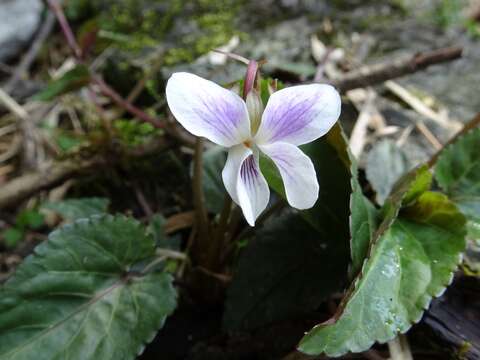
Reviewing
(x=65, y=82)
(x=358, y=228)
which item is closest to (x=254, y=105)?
Result: (x=358, y=228)

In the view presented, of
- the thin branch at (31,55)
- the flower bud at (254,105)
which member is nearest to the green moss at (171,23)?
the thin branch at (31,55)

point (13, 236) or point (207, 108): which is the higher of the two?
point (207, 108)

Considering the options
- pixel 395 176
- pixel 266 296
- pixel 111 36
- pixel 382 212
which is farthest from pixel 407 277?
pixel 111 36

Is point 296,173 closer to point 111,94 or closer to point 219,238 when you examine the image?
point 219,238

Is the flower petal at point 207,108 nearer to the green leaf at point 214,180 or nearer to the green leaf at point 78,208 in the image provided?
the green leaf at point 214,180

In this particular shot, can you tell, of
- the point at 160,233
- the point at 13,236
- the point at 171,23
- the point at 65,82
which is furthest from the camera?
the point at 171,23

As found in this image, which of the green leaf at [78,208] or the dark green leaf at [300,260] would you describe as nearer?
the dark green leaf at [300,260]
